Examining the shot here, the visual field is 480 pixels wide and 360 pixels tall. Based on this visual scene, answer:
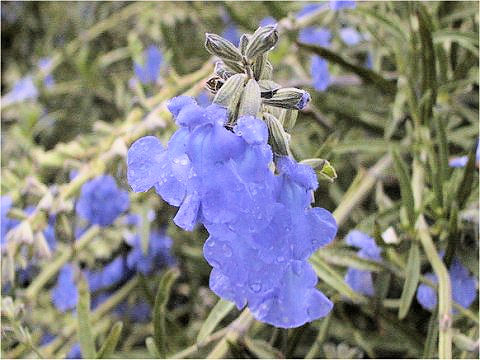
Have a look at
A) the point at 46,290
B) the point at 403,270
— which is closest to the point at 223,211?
the point at 403,270

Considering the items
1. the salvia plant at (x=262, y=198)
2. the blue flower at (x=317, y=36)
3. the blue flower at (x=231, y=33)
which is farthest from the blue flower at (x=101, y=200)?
the blue flower at (x=231, y=33)

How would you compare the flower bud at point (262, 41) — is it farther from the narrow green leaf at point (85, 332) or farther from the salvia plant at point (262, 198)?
the narrow green leaf at point (85, 332)

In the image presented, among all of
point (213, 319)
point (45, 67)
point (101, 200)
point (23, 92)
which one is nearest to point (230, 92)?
point (213, 319)

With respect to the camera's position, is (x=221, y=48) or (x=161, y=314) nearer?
(x=221, y=48)

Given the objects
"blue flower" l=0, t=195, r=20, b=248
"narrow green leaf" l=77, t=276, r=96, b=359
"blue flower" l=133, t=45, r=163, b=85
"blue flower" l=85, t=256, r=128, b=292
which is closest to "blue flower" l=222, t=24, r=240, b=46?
"blue flower" l=133, t=45, r=163, b=85

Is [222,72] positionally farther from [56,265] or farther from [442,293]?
[56,265]

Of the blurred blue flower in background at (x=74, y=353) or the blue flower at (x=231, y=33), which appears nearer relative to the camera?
the blurred blue flower in background at (x=74, y=353)
